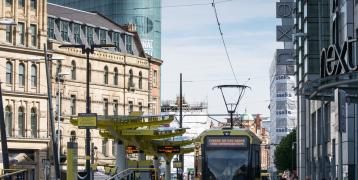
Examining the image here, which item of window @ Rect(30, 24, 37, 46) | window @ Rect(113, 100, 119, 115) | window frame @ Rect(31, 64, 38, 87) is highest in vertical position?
window @ Rect(30, 24, 37, 46)

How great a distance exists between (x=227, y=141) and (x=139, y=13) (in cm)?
10404

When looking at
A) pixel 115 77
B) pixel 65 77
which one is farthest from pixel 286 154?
pixel 65 77

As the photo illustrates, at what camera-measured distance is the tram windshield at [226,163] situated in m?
39.4

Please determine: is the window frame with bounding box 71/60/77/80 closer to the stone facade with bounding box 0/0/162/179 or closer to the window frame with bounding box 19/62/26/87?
the stone facade with bounding box 0/0/162/179

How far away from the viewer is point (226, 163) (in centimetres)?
3969

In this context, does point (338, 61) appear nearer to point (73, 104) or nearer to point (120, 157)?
point (120, 157)

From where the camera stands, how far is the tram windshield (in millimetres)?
39438

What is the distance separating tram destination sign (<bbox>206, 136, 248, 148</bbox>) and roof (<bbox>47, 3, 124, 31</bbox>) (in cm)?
5285

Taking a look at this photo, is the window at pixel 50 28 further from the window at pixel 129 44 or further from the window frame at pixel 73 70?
the window at pixel 129 44

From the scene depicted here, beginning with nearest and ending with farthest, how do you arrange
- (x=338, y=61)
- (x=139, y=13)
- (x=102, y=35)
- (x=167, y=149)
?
(x=338, y=61), (x=167, y=149), (x=102, y=35), (x=139, y=13)

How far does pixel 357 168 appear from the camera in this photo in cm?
4206

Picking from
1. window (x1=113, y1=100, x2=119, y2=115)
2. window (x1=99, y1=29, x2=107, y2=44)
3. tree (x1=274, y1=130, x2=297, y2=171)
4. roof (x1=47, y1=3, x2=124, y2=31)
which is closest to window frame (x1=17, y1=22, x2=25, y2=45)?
roof (x1=47, y1=3, x2=124, y2=31)

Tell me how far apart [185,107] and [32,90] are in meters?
92.3

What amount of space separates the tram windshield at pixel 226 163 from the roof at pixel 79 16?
5298 centimetres
